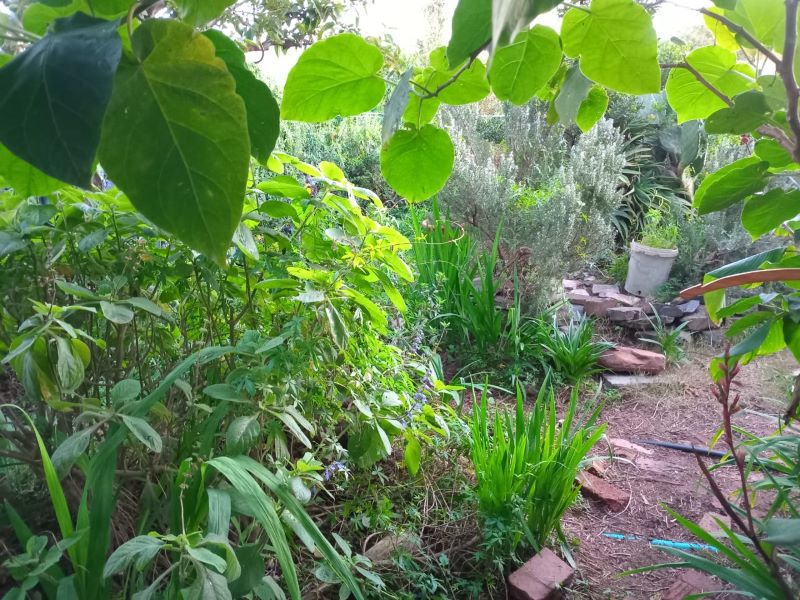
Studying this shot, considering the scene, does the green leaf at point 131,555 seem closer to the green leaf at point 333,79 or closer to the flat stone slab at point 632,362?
the green leaf at point 333,79

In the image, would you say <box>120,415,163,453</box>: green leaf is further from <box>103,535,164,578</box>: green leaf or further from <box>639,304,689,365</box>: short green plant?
<box>639,304,689,365</box>: short green plant

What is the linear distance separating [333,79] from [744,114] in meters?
0.35

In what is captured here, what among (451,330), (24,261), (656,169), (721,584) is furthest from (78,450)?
(656,169)

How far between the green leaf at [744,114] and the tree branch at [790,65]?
0.04m

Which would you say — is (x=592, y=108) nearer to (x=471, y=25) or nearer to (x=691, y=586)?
(x=471, y=25)

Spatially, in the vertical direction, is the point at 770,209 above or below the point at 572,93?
below

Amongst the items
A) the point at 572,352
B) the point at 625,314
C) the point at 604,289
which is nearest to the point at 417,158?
the point at 572,352

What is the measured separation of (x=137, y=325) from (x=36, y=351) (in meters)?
0.54

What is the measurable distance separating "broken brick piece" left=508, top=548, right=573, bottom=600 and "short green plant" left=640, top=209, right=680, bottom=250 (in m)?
3.81

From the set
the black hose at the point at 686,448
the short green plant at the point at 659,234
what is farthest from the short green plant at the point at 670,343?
the black hose at the point at 686,448

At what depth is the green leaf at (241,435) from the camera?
40.4 inches

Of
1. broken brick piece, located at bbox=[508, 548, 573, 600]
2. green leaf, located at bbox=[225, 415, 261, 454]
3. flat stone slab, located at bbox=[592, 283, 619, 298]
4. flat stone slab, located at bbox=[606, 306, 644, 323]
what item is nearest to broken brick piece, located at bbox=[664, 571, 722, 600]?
broken brick piece, located at bbox=[508, 548, 573, 600]

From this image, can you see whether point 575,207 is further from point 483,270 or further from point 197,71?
point 197,71

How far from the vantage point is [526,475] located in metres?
1.88
